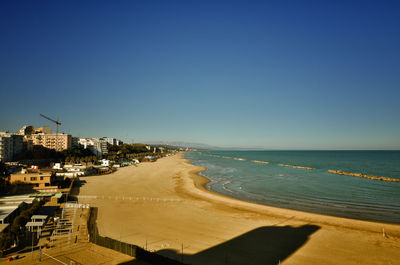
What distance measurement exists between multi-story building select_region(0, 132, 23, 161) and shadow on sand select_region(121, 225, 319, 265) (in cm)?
8874

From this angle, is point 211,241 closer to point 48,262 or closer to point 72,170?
point 48,262

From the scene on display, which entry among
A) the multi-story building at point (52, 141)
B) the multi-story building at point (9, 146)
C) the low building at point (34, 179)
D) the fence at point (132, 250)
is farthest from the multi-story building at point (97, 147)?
the fence at point (132, 250)

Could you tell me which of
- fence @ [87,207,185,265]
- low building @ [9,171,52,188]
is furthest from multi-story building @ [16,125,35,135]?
fence @ [87,207,185,265]

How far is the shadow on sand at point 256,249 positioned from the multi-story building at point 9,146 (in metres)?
88.7

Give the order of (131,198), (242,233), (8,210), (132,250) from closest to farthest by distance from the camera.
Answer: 1. (132,250)
2. (242,233)
3. (8,210)
4. (131,198)

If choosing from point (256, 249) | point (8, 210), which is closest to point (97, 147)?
point (8, 210)

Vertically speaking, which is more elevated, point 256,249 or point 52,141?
point 52,141

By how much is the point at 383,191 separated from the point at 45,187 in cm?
5761

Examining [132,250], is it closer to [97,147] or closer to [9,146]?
[9,146]

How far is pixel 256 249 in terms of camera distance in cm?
1898

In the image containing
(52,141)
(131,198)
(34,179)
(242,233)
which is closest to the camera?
(242,233)

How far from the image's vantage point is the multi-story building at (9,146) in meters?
81.5

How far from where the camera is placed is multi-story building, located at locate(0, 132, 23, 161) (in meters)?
81.5

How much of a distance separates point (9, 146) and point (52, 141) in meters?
34.9
